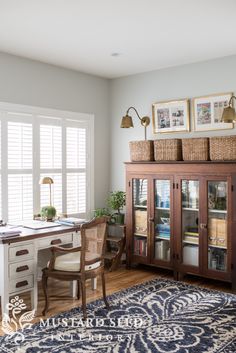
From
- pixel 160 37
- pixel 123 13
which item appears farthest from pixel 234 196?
pixel 123 13

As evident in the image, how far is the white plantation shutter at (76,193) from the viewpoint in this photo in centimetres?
554

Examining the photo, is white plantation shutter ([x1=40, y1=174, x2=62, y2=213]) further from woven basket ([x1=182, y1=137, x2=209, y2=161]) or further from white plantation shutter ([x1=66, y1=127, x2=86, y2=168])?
woven basket ([x1=182, y1=137, x2=209, y2=161])

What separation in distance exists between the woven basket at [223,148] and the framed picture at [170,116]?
711 millimetres

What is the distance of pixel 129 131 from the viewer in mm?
5859

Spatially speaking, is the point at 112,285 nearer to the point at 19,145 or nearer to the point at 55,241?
the point at 55,241

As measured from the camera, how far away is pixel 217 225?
459cm

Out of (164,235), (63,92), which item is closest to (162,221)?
(164,235)

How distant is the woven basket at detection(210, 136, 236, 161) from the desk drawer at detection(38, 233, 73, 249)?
6.15 ft

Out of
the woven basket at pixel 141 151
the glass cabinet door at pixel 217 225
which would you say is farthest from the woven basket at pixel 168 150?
the glass cabinet door at pixel 217 225

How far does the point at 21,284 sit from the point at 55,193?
67.4 inches

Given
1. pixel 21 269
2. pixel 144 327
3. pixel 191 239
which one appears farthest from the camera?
pixel 191 239

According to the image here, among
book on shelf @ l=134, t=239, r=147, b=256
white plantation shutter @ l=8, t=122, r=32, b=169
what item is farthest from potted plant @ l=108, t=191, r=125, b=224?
white plantation shutter @ l=8, t=122, r=32, b=169

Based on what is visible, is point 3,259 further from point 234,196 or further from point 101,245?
point 234,196

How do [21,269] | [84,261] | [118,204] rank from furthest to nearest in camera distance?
1. [118,204]
2. [21,269]
3. [84,261]
